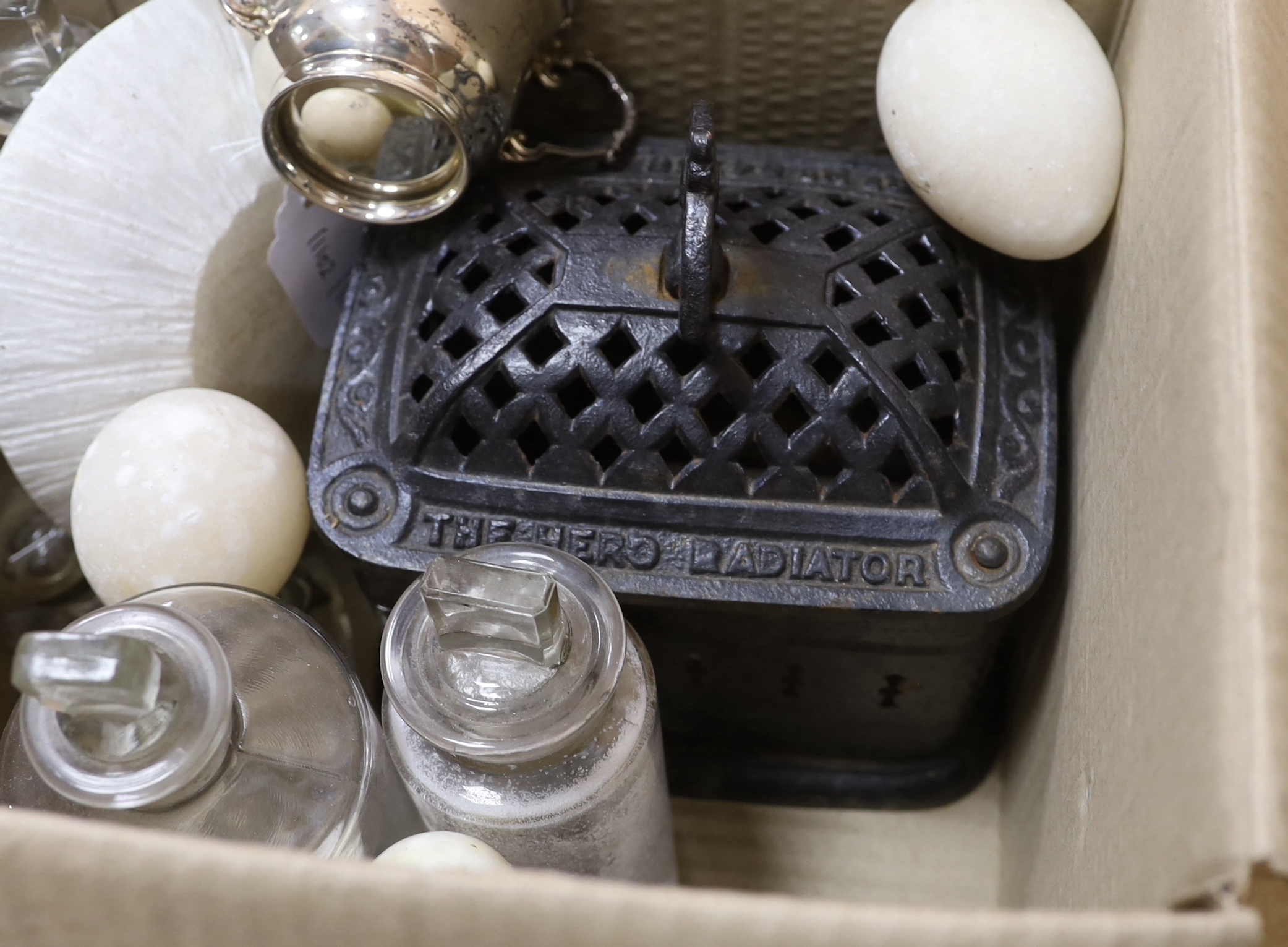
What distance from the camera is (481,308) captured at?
538 millimetres

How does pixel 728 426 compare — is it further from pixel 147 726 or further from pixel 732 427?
pixel 147 726

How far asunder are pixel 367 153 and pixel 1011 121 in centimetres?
32

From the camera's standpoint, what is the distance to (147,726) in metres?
0.39

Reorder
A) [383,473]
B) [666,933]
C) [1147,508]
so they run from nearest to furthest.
Result: [666,933] → [1147,508] → [383,473]

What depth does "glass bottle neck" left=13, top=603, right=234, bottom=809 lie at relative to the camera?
372 mm

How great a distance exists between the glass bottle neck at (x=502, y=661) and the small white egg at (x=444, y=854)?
0.03 m

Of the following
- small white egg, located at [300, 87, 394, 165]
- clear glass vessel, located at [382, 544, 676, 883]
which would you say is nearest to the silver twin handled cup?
small white egg, located at [300, 87, 394, 165]

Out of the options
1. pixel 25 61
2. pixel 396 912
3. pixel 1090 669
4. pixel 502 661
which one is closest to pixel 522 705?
pixel 502 661

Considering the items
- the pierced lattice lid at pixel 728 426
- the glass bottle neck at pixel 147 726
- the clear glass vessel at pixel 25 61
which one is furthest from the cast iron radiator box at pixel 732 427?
the clear glass vessel at pixel 25 61

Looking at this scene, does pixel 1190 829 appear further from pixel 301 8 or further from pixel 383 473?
pixel 301 8

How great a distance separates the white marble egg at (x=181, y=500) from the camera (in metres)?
0.49

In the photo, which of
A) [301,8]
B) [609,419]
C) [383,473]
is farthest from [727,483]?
[301,8]

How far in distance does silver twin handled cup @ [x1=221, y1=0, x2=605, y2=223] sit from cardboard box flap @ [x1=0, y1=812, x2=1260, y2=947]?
13.6 inches

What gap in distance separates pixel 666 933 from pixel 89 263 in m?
0.44
